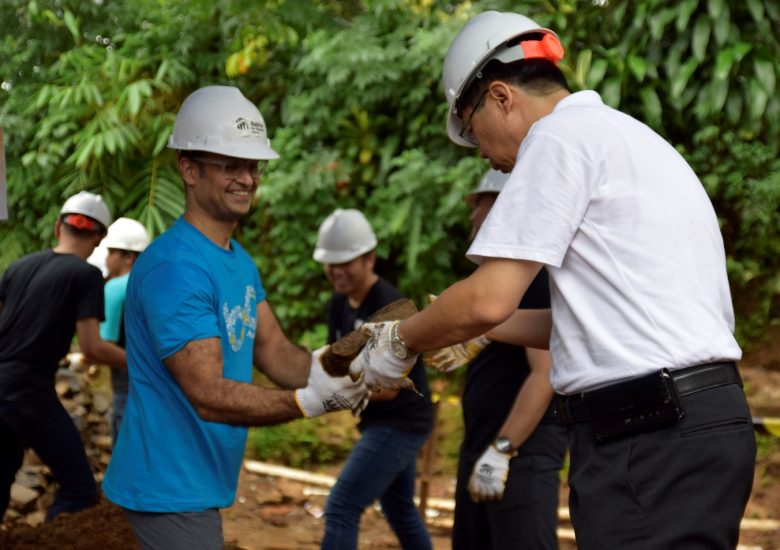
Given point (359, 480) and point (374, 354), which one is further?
point (359, 480)

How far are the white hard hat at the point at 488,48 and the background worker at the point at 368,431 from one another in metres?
2.13

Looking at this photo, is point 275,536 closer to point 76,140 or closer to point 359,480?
point 359,480

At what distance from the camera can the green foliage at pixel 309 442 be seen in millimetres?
8852

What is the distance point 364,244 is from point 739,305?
443 centimetres

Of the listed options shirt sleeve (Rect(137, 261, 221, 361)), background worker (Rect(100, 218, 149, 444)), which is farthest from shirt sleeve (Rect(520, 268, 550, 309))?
background worker (Rect(100, 218, 149, 444))

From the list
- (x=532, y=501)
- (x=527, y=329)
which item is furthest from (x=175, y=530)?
(x=532, y=501)

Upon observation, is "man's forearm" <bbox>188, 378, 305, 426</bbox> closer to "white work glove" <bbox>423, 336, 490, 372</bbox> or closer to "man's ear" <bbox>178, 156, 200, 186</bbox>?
"white work glove" <bbox>423, 336, 490, 372</bbox>

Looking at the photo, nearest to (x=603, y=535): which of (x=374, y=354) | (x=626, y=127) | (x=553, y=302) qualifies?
(x=553, y=302)

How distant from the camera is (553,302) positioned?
8.20 feet

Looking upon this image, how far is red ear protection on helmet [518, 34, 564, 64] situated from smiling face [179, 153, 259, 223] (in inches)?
44.1

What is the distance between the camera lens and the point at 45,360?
17.8 ft

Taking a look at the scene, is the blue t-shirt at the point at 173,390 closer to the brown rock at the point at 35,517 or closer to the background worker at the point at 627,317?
the background worker at the point at 627,317

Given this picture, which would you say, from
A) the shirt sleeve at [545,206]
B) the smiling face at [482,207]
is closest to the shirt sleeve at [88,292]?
the smiling face at [482,207]

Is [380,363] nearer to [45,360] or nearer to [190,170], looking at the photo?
[190,170]
